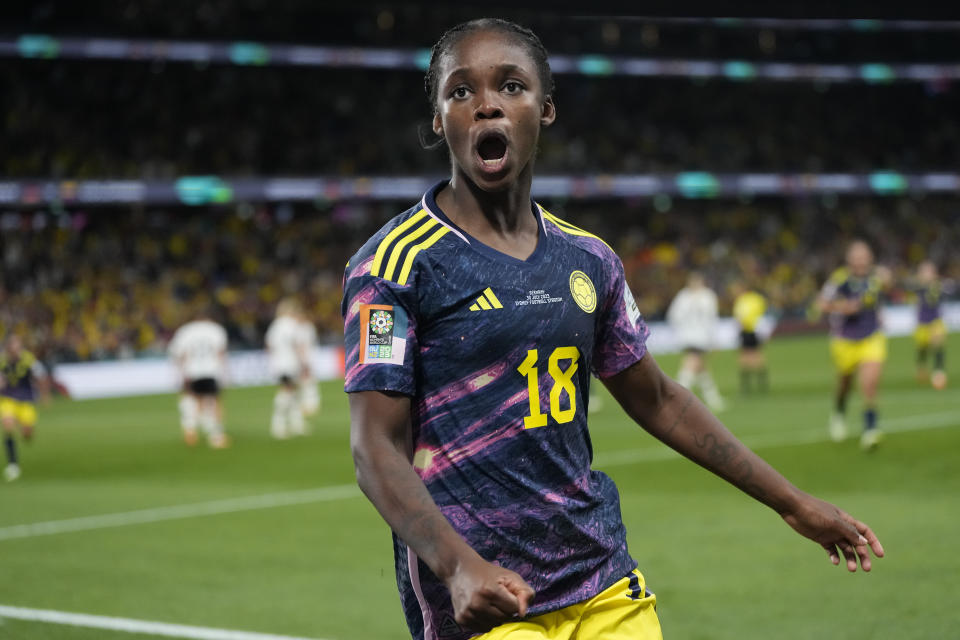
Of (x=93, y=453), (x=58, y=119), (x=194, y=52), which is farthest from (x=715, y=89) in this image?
(x=93, y=453)

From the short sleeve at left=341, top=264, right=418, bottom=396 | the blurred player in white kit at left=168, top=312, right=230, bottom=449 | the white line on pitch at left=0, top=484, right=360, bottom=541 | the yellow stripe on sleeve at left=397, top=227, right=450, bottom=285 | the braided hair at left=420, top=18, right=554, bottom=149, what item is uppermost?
the blurred player in white kit at left=168, top=312, right=230, bottom=449

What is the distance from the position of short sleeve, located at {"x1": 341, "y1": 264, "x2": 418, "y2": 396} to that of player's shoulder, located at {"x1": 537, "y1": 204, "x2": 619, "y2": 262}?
494mm

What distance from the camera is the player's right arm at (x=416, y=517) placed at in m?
2.33

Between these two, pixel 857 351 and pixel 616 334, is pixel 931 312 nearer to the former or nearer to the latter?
pixel 857 351

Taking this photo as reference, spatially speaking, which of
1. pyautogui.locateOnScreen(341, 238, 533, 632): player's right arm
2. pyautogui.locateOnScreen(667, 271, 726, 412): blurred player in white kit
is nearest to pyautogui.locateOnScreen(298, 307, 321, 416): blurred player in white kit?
pyautogui.locateOnScreen(667, 271, 726, 412): blurred player in white kit

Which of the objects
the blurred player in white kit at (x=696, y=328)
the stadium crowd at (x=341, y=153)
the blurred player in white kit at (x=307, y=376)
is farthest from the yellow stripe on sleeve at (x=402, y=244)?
the stadium crowd at (x=341, y=153)

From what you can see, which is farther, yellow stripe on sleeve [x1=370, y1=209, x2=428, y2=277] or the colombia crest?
the colombia crest

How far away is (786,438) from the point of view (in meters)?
15.7

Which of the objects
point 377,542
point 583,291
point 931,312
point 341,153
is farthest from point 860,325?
point 341,153

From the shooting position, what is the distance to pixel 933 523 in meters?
9.67

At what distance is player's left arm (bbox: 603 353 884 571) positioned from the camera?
3.07 meters

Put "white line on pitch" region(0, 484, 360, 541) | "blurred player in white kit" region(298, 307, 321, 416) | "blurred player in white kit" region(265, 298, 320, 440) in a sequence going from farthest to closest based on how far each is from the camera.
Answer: "blurred player in white kit" region(298, 307, 321, 416), "blurred player in white kit" region(265, 298, 320, 440), "white line on pitch" region(0, 484, 360, 541)

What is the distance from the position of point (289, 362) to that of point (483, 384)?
16.7 metres

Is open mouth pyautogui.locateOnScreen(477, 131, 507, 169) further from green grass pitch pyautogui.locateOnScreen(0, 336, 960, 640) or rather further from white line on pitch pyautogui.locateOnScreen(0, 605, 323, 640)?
white line on pitch pyautogui.locateOnScreen(0, 605, 323, 640)
